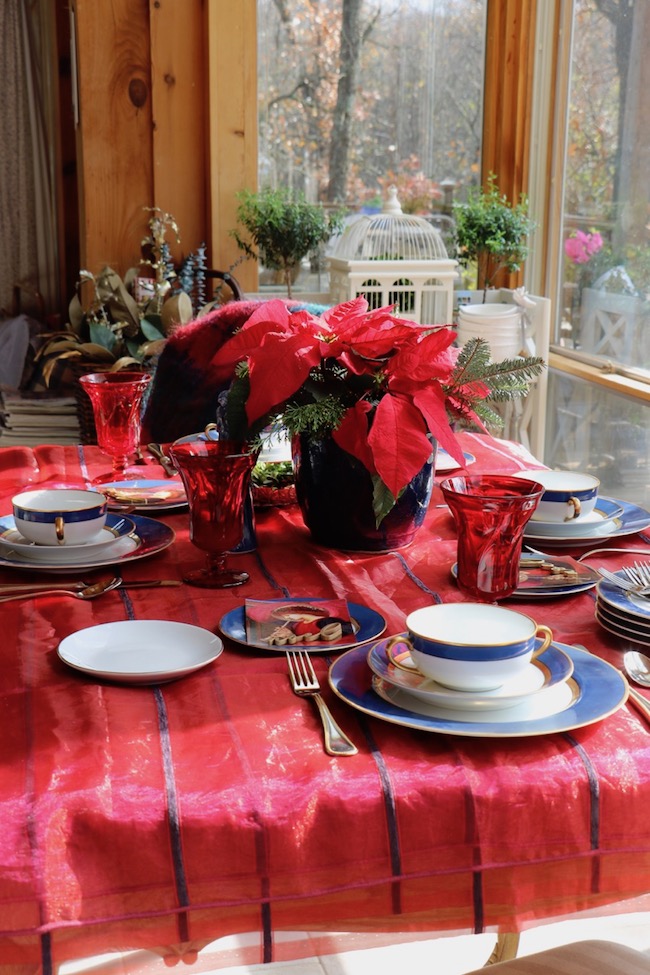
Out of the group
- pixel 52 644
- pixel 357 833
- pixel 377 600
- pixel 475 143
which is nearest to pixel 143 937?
pixel 357 833

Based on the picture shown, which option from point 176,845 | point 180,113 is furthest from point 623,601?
point 180,113

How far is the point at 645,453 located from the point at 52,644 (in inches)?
104

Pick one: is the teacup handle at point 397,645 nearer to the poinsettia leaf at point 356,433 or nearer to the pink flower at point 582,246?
the poinsettia leaf at point 356,433

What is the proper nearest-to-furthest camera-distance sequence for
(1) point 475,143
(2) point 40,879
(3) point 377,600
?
(2) point 40,879
(3) point 377,600
(1) point 475,143

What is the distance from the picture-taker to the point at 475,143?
403 centimetres

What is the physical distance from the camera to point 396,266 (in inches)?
135

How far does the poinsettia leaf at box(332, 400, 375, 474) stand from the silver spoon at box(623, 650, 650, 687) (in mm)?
342

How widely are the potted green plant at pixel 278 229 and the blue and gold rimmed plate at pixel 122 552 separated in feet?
7.49

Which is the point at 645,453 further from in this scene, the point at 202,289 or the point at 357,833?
the point at 357,833

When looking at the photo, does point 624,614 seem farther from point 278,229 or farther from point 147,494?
point 278,229

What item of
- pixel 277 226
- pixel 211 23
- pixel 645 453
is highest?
pixel 211 23

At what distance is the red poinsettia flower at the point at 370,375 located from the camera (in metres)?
1.03

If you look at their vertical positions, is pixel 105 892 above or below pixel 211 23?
below

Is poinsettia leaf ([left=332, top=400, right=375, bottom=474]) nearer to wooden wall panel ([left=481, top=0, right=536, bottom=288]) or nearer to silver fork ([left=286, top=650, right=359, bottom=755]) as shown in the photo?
silver fork ([left=286, top=650, right=359, bottom=755])
